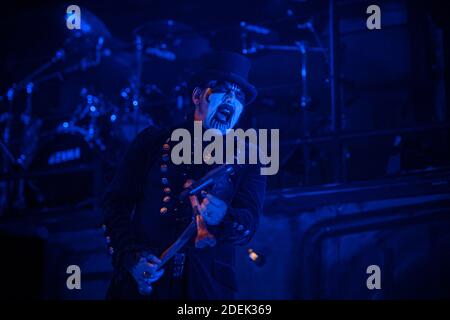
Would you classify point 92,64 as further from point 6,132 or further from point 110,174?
point 110,174

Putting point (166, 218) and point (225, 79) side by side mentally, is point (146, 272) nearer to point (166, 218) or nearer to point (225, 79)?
point (166, 218)

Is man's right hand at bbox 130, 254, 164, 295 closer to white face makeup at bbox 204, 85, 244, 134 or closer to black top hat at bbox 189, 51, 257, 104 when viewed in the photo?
white face makeup at bbox 204, 85, 244, 134

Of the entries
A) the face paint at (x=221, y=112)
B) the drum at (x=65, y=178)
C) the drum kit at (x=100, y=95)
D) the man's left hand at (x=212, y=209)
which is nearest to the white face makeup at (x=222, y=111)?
the face paint at (x=221, y=112)

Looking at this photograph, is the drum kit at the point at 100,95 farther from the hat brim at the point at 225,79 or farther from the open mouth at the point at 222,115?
the open mouth at the point at 222,115

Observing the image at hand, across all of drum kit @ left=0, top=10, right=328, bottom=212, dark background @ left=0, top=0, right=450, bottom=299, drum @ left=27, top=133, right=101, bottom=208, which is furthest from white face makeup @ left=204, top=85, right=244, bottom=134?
drum @ left=27, top=133, right=101, bottom=208

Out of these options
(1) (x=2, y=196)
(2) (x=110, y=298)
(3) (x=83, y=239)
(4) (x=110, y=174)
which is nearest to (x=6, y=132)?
(1) (x=2, y=196)

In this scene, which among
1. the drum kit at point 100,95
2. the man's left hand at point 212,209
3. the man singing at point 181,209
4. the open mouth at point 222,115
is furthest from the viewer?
the drum kit at point 100,95

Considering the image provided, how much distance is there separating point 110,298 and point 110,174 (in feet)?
12.1

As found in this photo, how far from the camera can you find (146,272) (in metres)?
2.99

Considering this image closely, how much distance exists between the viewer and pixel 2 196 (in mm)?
7715

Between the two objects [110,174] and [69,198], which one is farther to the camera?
[69,198]

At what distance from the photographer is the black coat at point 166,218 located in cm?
309
